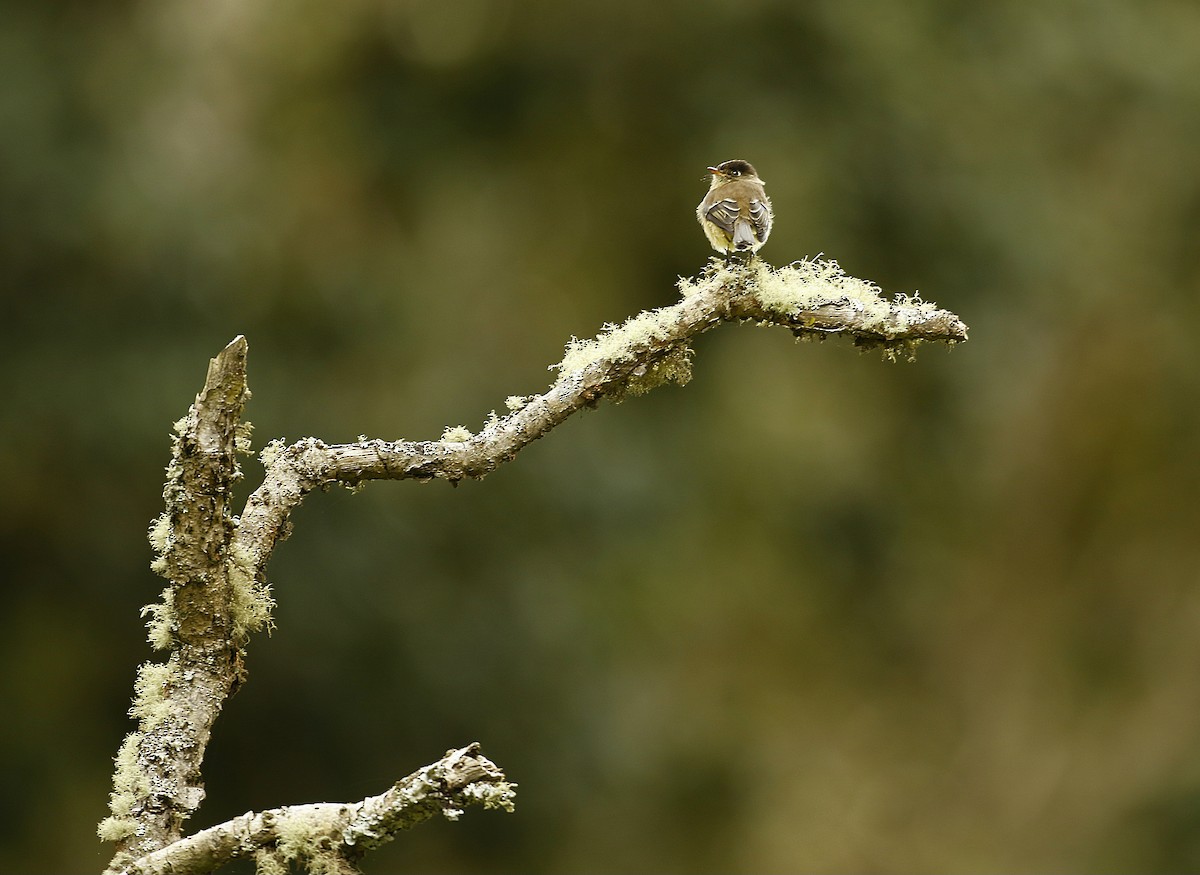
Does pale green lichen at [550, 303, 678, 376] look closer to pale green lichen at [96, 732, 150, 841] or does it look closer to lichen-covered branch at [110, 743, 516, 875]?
lichen-covered branch at [110, 743, 516, 875]

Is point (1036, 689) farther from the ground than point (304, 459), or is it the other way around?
point (1036, 689)

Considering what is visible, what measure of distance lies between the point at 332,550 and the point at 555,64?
2851 millimetres

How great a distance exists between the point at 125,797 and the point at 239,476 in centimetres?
48

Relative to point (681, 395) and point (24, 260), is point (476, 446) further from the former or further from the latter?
point (681, 395)

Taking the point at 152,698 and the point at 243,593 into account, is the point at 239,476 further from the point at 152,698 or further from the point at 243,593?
the point at 152,698

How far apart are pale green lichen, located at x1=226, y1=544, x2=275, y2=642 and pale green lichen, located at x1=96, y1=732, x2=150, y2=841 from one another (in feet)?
0.74

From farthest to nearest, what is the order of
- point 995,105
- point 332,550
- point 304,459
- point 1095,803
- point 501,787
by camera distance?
point 1095,803 → point 995,105 → point 332,550 → point 304,459 → point 501,787

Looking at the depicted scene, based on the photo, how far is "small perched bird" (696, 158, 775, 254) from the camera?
2.36m

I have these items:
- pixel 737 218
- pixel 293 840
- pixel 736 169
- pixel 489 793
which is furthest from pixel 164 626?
pixel 736 169

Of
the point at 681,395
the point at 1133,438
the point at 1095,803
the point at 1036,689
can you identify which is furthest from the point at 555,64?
the point at 1095,803

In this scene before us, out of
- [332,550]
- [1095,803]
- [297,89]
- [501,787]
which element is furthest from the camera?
[1095,803]

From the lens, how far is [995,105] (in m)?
7.27

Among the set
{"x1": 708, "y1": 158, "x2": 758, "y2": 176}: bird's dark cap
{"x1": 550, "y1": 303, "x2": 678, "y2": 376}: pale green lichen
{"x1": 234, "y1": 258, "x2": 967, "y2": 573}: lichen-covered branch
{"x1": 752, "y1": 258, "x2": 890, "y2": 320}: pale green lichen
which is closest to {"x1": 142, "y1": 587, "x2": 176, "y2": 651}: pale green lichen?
{"x1": 234, "y1": 258, "x2": 967, "y2": 573}: lichen-covered branch

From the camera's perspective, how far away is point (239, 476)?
1771 millimetres
